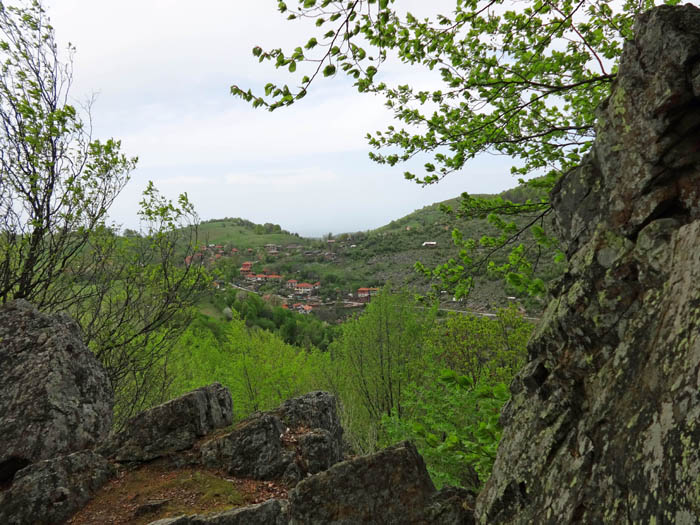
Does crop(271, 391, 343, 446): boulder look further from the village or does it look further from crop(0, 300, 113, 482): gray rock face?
the village

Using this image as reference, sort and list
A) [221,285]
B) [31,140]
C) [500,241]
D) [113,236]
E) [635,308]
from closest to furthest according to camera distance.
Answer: [635,308] < [500,241] < [31,140] < [113,236] < [221,285]

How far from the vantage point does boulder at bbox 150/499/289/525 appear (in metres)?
6.22

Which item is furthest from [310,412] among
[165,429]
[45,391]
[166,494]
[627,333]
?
[627,333]

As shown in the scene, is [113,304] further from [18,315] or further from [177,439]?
[177,439]

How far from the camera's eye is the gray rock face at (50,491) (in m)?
6.89

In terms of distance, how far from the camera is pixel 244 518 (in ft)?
20.5

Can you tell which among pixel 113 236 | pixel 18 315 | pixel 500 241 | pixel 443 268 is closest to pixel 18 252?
pixel 18 315

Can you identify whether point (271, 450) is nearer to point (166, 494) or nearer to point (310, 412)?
point (310, 412)

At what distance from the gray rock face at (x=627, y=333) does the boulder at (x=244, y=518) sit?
3751mm

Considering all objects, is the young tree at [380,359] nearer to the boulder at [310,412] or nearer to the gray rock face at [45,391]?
the boulder at [310,412]

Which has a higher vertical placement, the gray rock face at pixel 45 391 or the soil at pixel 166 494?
the gray rock face at pixel 45 391

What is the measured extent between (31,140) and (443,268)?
1093 cm

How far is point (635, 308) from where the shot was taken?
11.3ft

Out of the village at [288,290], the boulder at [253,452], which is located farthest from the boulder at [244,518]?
the village at [288,290]
